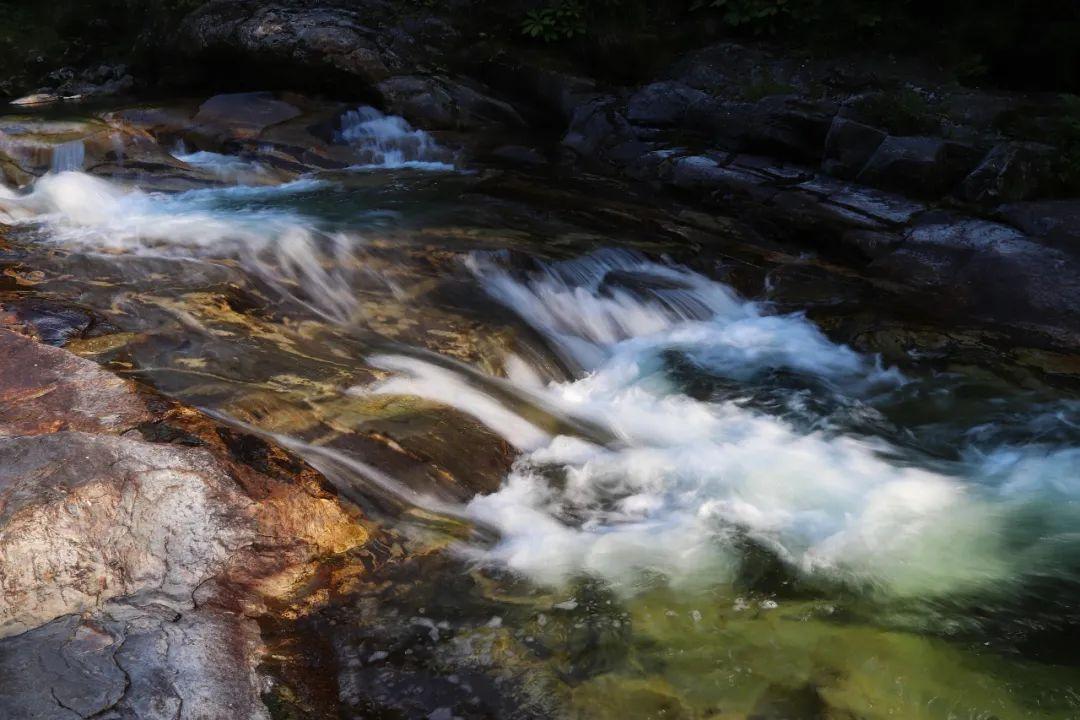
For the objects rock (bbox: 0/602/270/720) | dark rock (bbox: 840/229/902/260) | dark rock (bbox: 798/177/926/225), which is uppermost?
dark rock (bbox: 798/177/926/225)

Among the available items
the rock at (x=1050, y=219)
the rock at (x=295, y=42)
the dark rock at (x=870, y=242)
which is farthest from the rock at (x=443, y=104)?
the rock at (x=1050, y=219)

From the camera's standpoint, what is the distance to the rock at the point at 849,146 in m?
9.20

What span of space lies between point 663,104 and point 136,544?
9.04 meters

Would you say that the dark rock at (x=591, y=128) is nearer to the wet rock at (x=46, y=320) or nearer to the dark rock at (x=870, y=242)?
the dark rock at (x=870, y=242)

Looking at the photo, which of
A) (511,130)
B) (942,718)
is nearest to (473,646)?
(942,718)

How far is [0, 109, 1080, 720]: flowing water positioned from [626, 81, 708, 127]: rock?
252cm

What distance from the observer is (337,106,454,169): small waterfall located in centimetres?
1121

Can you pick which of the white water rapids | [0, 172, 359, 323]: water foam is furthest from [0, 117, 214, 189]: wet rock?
the white water rapids

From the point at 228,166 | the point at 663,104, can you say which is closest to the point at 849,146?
the point at 663,104

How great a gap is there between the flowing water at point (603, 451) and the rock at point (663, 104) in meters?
2.52

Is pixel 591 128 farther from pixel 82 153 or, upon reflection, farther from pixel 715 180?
pixel 82 153

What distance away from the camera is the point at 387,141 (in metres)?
11.5

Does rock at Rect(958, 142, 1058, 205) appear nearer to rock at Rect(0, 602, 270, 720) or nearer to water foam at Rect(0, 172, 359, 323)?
water foam at Rect(0, 172, 359, 323)

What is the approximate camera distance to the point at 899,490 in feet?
17.0
